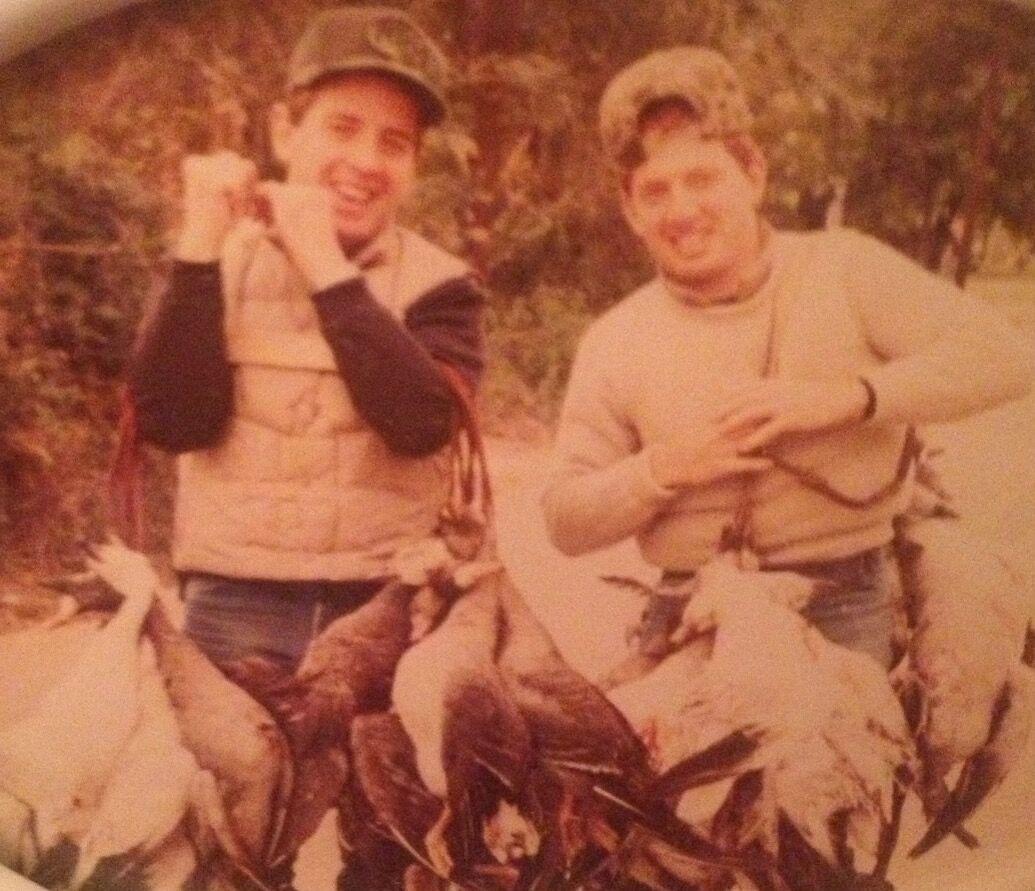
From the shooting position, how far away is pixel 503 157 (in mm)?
2977

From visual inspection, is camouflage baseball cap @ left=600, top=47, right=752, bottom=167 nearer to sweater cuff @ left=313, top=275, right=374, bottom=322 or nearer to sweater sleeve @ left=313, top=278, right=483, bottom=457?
sweater sleeve @ left=313, top=278, right=483, bottom=457

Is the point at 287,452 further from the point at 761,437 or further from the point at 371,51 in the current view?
the point at 761,437

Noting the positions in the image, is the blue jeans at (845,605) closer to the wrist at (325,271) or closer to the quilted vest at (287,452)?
the quilted vest at (287,452)

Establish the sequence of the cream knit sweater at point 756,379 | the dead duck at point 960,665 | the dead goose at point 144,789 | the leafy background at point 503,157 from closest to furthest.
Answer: the leafy background at point 503,157 < the dead goose at point 144,789 < the cream knit sweater at point 756,379 < the dead duck at point 960,665

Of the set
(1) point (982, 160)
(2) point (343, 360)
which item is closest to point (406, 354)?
(2) point (343, 360)

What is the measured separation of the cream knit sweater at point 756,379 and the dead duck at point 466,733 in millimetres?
255

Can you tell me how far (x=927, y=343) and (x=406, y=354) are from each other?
1.06 metres

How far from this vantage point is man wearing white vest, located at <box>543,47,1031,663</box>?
304 centimetres

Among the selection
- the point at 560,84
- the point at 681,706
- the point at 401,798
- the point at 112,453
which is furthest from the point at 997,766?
the point at 112,453

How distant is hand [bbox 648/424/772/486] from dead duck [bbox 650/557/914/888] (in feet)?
0.60

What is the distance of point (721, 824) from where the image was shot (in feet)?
10.3

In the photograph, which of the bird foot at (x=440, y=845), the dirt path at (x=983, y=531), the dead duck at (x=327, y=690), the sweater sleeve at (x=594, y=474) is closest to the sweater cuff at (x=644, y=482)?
the sweater sleeve at (x=594, y=474)

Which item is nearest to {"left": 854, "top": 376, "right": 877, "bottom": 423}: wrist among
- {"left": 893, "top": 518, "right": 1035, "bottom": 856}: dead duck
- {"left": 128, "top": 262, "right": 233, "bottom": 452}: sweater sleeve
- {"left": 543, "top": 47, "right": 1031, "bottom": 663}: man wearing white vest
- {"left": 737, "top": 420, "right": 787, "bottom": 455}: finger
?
{"left": 543, "top": 47, "right": 1031, "bottom": 663}: man wearing white vest

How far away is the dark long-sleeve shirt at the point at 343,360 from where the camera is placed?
114 inches
